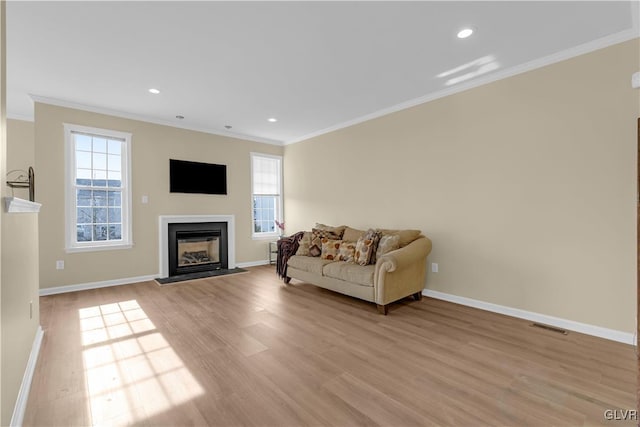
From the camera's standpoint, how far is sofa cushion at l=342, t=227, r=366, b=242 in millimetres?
4416

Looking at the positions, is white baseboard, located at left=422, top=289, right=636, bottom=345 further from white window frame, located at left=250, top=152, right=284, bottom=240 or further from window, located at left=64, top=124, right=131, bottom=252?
window, located at left=64, top=124, right=131, bottom=252

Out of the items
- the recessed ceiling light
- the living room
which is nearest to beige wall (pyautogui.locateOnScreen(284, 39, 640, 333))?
the living room

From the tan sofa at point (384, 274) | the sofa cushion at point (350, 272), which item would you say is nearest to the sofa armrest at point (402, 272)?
the tan sofa at point (384, 274)

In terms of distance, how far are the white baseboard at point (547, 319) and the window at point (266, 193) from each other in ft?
12.5

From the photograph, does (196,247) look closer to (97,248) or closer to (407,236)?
(97,248)

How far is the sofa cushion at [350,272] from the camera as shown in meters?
3.35

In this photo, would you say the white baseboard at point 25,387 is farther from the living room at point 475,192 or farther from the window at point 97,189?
the window at point 97,189

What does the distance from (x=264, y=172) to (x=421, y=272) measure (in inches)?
159

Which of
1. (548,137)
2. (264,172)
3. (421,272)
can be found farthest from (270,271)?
(548,137)

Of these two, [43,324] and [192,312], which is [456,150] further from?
[43,324]

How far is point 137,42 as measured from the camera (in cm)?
263

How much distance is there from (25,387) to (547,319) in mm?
4280

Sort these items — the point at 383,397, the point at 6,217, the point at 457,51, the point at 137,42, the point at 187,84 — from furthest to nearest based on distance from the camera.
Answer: the point at 187,84
the point at 457,51
the point at 137,42
the point at 383,397
the point at 6,217

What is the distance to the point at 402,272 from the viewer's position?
3.37 metres
